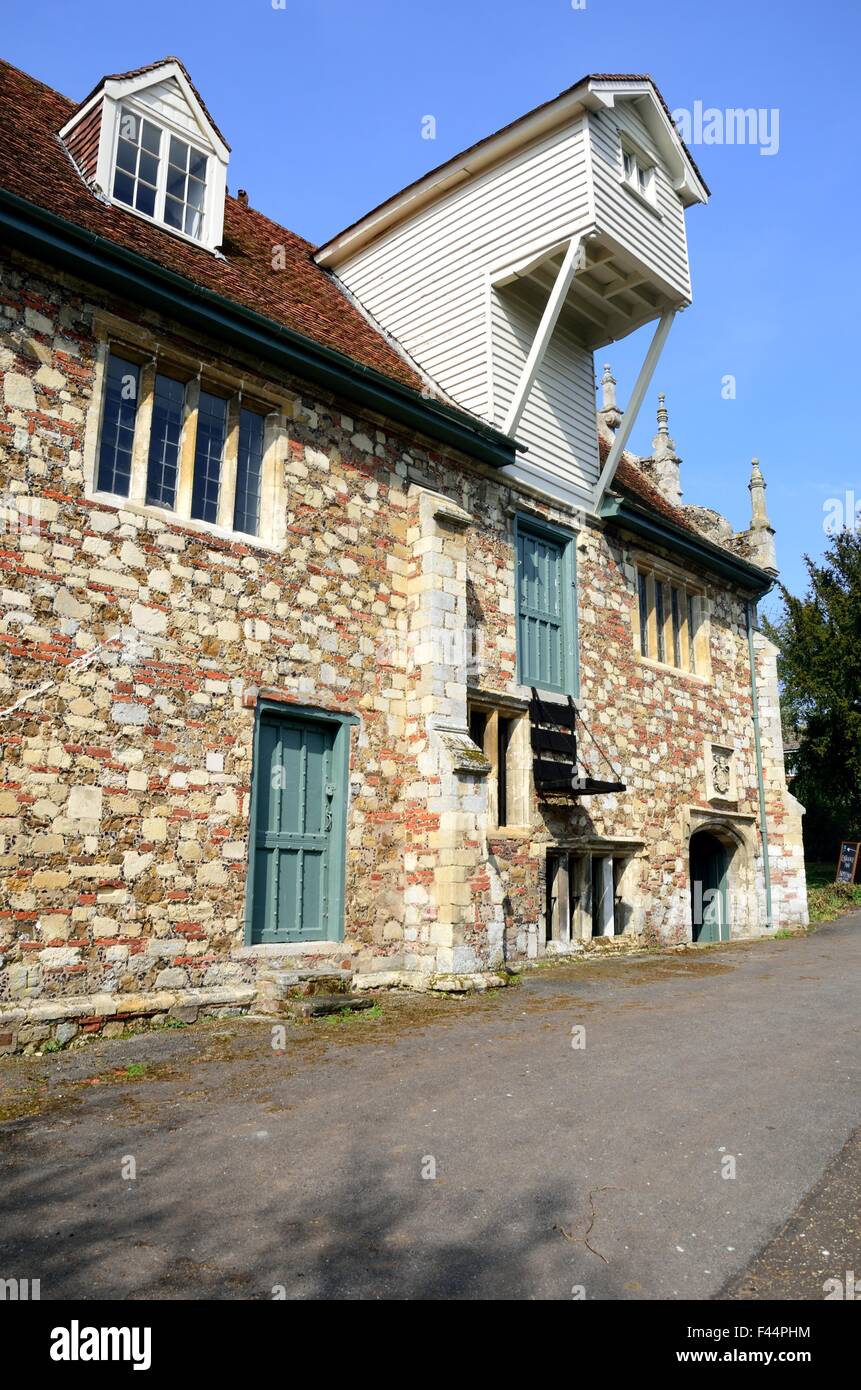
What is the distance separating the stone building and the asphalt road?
1781mm

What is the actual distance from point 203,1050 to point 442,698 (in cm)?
511

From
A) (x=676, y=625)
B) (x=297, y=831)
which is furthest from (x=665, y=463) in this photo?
(x=297, y=831)

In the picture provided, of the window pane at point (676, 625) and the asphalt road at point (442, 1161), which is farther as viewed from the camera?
the window pane at point (676, 625)

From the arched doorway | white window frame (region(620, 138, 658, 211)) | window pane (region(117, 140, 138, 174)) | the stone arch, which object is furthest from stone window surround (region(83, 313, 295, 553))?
the stone arch

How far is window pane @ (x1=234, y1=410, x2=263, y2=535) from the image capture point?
416 inches

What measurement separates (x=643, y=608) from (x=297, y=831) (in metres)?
8.96

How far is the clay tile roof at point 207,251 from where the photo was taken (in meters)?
9.77

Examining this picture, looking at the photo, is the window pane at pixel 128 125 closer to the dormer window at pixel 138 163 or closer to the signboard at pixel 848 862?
the dormer window at pixel 138 163

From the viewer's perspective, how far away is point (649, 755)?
15.9 meters

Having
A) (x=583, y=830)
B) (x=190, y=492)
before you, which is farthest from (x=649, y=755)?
(x=190, y=492)

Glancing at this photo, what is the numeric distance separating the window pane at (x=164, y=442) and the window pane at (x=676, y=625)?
35.0ft

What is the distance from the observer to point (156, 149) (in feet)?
37.0

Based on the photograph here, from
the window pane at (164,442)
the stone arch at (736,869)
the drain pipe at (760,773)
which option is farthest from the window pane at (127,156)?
the drain pipe at (760,773)

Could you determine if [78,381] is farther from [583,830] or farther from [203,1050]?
[583,830]
